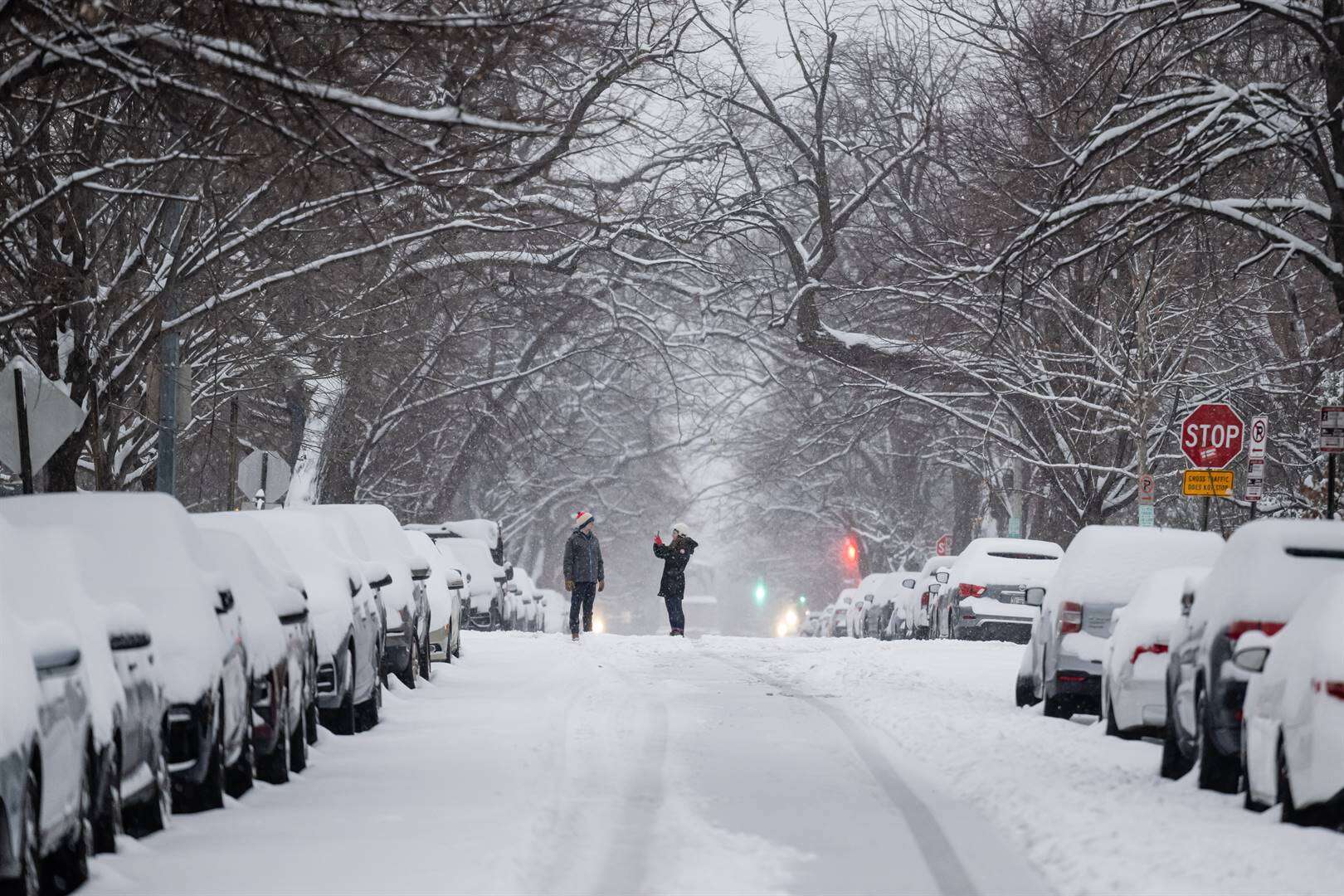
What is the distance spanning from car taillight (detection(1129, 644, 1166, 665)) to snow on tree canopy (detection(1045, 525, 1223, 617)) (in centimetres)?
272

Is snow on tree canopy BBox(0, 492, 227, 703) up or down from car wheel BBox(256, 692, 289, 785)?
up

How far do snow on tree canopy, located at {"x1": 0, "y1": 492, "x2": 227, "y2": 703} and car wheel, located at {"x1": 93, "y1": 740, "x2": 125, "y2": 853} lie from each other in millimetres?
963

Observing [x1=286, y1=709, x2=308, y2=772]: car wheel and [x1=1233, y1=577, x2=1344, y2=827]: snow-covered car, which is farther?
[x1=286, y1=709, x2=308, y2=772]: car wheel

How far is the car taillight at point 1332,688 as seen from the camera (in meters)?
9.24

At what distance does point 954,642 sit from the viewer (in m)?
28.4

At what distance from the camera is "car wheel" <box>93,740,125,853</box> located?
832cm

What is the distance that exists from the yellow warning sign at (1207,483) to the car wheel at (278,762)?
1793 centimetres

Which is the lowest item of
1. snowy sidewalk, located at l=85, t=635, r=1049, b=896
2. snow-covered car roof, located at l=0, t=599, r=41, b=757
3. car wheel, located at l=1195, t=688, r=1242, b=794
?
snowy sidewalk, located at l=85, t=635, r=1049, b=896

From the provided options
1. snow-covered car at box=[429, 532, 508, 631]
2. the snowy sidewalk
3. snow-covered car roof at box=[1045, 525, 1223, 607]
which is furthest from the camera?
snow-covered car at box=[429, 532, 508, 631]

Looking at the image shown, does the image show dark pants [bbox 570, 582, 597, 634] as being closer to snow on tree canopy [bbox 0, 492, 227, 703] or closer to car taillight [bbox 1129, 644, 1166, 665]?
car taillight [bbox 1129, 644, 1166, 665]

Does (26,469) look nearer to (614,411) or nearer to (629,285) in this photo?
(629,285)

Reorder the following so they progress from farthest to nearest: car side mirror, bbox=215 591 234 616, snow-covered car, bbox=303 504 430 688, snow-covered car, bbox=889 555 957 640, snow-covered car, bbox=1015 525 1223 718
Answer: snow-covered car, bbox=889 555 957 640 < snow-covered car, bbox=303 504 430 688 < snow-covered car, bbox=1015 525 1223 718 < car side mirror, bbox=215 591 234 616

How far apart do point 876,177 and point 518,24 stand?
84.9ft

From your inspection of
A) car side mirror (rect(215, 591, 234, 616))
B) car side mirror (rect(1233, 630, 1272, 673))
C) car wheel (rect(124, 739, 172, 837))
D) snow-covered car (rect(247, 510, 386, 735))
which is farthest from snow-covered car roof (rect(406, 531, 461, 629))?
car side mirror (rect(1233, 630, 1272, 673))
